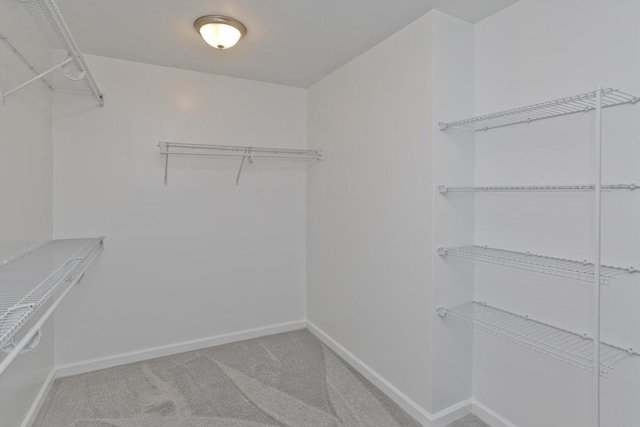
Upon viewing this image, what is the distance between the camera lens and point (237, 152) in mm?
3006

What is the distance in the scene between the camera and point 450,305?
197 cm

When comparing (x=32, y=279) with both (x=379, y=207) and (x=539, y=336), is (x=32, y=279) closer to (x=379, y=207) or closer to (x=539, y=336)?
(x=379, y=207)

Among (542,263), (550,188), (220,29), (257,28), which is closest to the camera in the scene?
(550,188)

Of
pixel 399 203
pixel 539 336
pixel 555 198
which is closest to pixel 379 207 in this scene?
pixel 399 203

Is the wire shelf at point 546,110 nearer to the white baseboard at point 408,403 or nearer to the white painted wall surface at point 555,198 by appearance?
the white painted wall surface at point 555,198

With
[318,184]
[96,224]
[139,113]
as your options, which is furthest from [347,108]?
[96,224]

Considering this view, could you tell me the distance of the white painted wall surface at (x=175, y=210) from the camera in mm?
2510

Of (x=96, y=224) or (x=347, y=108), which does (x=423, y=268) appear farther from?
(x=96, y=224)

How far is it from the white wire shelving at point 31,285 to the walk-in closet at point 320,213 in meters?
0.01

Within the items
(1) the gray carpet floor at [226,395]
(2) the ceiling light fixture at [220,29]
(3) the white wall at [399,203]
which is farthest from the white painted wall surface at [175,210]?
(2) the ceiling light fixture at [220,29]

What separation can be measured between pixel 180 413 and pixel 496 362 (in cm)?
186

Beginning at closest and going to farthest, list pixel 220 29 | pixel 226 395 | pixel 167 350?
pixel 220 29, pixel 226 395, pixel 167 350

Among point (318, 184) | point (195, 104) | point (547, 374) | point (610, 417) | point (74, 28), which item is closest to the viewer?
point (610, 417)

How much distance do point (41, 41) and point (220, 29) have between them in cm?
98
